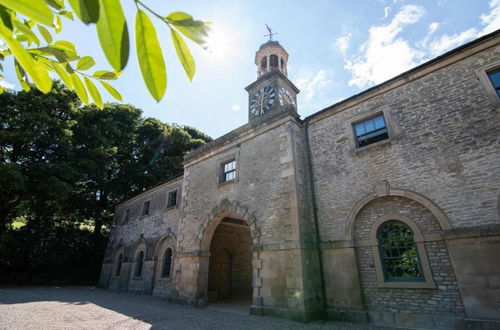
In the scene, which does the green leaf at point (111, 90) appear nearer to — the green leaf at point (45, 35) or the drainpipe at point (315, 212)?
the green leaf at point (45, 35)

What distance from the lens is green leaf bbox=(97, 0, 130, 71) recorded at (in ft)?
2.09

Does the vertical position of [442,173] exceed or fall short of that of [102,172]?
it falls short

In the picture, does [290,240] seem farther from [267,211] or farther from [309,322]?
[309,322]

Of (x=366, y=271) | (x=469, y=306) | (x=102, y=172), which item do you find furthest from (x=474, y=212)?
(x=102, y=172)

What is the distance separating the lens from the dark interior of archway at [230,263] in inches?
569

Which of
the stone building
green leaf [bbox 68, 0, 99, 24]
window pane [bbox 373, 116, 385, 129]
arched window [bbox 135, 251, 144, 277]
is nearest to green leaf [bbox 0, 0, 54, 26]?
green leaf [bbox 68, 0, 99, 24]

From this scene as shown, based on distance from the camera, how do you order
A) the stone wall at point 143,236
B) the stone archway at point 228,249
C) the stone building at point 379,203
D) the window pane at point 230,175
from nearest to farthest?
1. the stone building at point 379,203
2. the stone archway at point 228,249
3. the window pane at point 230,175
4. the stone wall at point 143,236

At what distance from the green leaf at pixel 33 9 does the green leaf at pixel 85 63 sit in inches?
15.7

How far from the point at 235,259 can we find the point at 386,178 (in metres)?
10.4

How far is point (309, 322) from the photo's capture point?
7859 mm

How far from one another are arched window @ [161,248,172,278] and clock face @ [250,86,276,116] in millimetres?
10664

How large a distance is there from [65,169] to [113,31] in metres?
22.4

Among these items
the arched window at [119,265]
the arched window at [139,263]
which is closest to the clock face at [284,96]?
the arched window at [139,263]

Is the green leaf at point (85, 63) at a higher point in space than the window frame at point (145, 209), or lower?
lower
